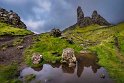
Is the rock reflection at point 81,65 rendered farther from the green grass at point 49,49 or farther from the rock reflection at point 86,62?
the green grass at point 49,49

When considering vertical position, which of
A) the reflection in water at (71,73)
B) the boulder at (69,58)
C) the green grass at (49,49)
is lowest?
the reflection in water at (71,73)

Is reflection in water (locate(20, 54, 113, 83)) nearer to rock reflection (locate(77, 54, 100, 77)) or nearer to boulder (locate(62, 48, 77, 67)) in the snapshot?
rock reflection (locate(77, 54, 100, 77))

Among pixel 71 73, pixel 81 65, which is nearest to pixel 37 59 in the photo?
pixel 81 65

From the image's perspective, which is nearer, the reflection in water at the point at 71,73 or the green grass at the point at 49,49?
the reflection in water at the point at 71,73

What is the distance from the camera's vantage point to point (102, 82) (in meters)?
61.7

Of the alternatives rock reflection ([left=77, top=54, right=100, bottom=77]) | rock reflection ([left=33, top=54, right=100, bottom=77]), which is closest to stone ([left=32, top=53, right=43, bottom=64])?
rock reflection ([left=33, top=54, right=100, bottom=77])

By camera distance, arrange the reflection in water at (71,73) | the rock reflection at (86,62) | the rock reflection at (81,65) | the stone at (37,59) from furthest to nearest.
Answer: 1. the stone at (37,59)
2. the rock reflection at (86,62)
3. the rock reflection at (81,65)
4. the reflection in water at (71,73)

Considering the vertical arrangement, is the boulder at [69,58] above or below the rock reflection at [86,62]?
above

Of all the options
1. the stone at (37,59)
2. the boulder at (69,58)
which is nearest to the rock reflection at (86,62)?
the boulder at (69,58)

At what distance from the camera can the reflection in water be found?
6253 centimetres

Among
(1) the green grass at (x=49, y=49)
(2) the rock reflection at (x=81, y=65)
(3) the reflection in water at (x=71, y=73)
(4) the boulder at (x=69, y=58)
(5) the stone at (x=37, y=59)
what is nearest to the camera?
(3) the reflection in water at (x=71, y=73)

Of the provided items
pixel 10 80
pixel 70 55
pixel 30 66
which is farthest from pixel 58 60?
pixel 10 80

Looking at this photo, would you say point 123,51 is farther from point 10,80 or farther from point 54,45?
point 10,80

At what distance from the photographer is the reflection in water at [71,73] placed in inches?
2462
